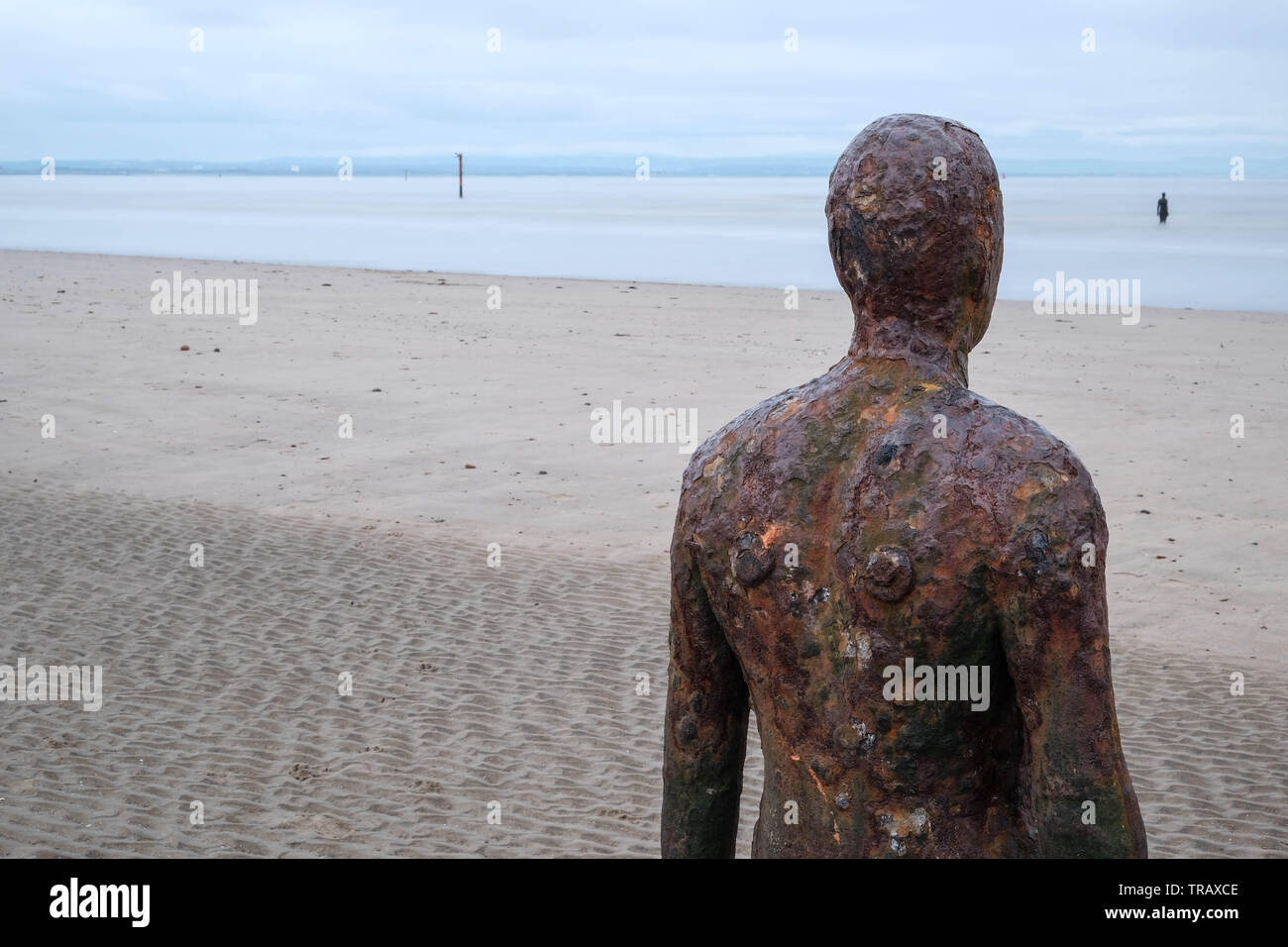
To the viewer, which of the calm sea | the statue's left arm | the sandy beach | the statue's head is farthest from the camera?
the calm sea

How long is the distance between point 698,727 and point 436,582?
7.51 meters

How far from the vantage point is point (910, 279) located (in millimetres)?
2686

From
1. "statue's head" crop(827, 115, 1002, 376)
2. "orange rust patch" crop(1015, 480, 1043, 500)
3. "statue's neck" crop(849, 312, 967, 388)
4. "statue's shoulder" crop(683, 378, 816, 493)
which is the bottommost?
"orange rust patch" crop(1015, 480, 1043, 500)

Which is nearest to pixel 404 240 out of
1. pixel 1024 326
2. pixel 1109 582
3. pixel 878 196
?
pixel 1024 326

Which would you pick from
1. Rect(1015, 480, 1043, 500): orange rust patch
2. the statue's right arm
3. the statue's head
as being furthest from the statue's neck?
the statue's right arm

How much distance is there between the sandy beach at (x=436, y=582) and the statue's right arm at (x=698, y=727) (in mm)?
3536

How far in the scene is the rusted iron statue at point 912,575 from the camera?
245 cm

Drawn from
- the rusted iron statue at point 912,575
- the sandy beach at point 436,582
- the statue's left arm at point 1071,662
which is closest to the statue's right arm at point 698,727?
the rusted iron statue at point 912,575

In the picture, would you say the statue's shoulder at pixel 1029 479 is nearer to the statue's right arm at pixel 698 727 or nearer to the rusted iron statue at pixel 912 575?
the rusted iron statue at pixel 912 575

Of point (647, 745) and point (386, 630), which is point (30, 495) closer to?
point (386, 630)

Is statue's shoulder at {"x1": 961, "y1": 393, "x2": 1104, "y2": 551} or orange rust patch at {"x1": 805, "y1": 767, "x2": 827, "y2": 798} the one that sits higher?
statue's shoulder at {"x1": 961, "y1": 393, "x2": 1104, "y2": 551}

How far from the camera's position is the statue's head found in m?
2.66

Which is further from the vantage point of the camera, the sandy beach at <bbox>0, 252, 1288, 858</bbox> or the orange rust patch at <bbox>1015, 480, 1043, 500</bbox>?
the sandy beach at <bbox>0, 252, 1288, 858</bbox>

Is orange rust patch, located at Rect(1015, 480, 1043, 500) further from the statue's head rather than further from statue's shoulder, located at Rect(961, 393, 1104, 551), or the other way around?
the statue's head
